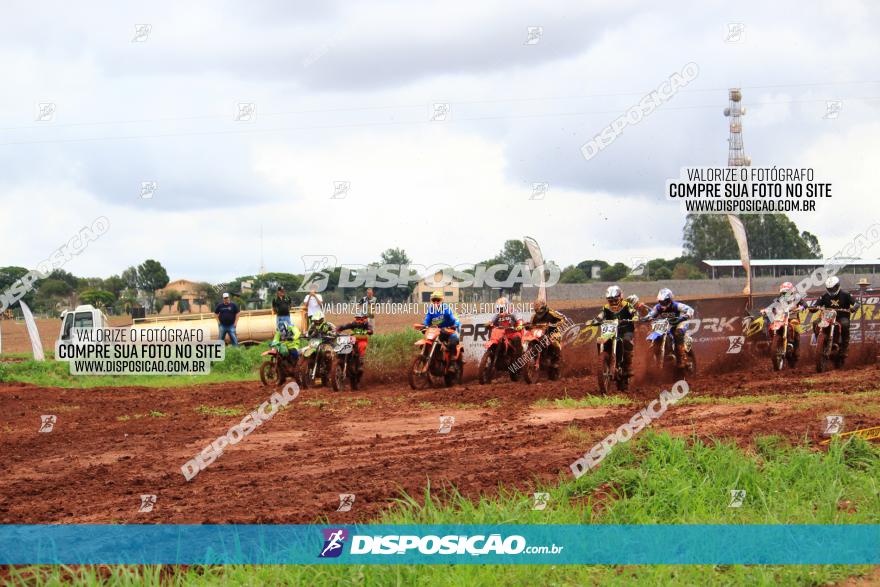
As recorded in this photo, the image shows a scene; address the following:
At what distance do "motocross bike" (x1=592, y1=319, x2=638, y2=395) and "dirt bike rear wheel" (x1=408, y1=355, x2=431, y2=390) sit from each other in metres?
3.67

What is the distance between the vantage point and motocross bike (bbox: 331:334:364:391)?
55.6 feet

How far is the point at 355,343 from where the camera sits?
56.1 ft

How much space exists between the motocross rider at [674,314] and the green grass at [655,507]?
21.4ft

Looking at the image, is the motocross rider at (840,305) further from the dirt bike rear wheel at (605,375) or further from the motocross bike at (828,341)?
the dirt bike rear wheel at (605,375)

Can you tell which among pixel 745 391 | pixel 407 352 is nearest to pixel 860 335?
pixel 745 391

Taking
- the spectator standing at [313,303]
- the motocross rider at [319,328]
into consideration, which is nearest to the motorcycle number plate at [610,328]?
the motocross rider at [319,328]

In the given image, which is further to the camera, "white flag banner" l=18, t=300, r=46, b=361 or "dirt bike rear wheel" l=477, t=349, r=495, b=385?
"white flag banner" l=18, t=300, r=46, b=361

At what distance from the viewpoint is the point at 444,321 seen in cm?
1694

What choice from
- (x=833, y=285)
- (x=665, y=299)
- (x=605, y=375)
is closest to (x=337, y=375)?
(x=605, y=375)

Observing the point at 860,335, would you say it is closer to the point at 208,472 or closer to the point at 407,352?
the point at 407,352

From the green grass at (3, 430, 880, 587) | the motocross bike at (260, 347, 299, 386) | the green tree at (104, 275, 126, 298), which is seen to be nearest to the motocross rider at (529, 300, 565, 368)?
the motocross bike at (260, 347, 299, 386)

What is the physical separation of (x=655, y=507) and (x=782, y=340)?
473 inches

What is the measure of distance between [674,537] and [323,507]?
8.87ft

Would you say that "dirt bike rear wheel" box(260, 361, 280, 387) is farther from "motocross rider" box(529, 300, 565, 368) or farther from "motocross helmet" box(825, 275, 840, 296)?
"motocross helmet" box(825, 275, 840, 296)
